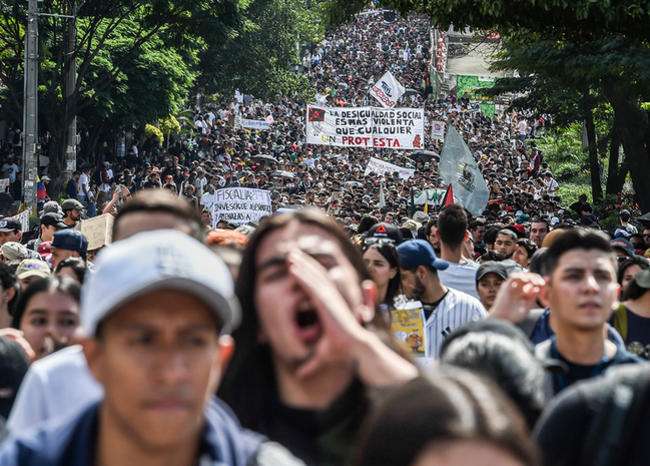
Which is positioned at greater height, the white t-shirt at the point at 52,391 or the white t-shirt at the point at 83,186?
the white t-shirt at the point at 52,391

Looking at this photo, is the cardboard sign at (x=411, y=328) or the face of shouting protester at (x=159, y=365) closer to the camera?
the face of shouting protester at (x=159, y=365)

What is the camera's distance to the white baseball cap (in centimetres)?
242

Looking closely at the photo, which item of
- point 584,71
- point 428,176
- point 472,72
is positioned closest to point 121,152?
point 428,176

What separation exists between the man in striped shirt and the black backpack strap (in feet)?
12.4

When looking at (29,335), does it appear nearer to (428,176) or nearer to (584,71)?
(584,71)

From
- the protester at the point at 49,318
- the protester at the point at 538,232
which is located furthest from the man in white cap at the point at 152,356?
the protester at the point at 538,232

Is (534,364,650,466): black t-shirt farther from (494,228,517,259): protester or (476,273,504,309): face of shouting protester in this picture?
→ (494,228,517,259): protester

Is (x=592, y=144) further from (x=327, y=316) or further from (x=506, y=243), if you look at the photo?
(x=327, y=316)

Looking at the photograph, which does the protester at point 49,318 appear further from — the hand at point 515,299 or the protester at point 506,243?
the protester at point 506,243

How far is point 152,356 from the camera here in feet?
8.18

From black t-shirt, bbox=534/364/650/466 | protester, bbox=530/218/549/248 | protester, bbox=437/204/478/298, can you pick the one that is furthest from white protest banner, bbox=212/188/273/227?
black t-shirt, bbox=534/364/650/466

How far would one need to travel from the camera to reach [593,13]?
13.6m

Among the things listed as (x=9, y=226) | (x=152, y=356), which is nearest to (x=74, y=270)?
(x=152, y=356)

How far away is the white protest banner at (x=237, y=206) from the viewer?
56.9 ft
